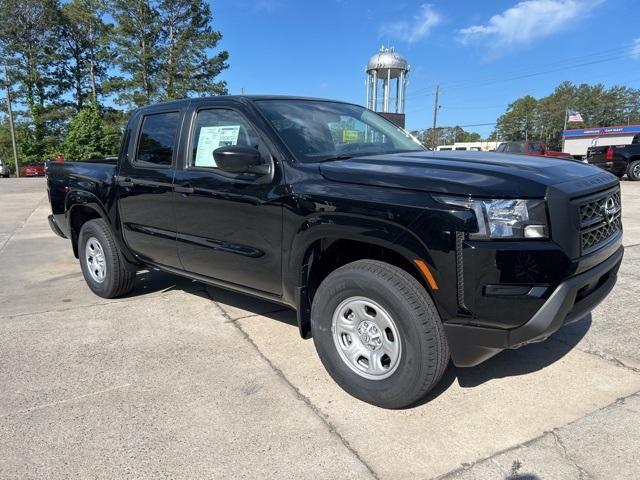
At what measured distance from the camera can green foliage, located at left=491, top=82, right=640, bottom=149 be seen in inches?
3647

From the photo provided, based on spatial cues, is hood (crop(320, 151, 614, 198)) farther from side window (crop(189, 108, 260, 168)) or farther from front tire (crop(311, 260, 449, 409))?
side window (crop(189, 108, 260, 168))

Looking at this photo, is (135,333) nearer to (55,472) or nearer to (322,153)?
(55,472)

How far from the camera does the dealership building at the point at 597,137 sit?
39.4 meters

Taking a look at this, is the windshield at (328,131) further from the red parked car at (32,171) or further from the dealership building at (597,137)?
the red parked car at (32,171)

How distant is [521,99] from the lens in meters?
105

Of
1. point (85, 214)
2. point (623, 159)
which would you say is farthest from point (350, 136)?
point (623, 159)

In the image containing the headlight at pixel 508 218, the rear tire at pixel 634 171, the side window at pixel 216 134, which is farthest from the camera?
the rear tire at pixel 634 171

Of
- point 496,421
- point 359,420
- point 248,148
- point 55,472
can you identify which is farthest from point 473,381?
point 55,472

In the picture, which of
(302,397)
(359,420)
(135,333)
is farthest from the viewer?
(135,333)

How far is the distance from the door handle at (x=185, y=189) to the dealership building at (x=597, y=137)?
41.3 m

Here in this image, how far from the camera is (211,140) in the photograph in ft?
12.3

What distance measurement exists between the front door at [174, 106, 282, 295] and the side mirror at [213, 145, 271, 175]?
0.06 metres

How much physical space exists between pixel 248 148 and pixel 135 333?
199 centimetres

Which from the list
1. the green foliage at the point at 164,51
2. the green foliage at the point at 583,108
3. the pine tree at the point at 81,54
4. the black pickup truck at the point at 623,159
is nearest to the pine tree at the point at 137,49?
Answer: the green foliage at the point at 164,51
